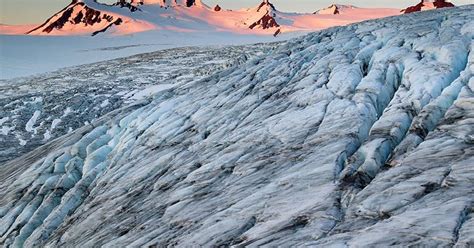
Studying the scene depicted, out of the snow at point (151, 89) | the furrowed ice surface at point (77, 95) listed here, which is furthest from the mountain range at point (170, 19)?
the snow at point (151, 89)

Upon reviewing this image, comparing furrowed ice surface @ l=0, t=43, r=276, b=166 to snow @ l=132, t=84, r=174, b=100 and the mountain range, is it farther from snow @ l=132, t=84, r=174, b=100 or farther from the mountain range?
the mountain range

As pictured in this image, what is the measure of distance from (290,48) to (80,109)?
52.6 feet

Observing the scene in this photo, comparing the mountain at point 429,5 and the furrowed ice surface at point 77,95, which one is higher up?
the mountain at point 429,5

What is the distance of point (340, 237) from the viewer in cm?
732

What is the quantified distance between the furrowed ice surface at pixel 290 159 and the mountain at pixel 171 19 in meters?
88.0

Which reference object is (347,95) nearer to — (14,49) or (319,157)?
(319,157)

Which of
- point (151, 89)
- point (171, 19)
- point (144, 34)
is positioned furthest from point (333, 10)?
point (151, 89)

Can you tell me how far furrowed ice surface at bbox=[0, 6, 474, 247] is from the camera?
7777 millimetres

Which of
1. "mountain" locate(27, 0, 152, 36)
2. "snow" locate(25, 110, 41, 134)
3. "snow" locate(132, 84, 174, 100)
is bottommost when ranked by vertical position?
"snow" locate(25, 110, 41, 134)

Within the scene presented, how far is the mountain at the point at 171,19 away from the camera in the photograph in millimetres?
108125

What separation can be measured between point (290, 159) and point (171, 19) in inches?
4202

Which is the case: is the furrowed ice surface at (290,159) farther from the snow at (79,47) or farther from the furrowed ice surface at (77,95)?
the snow at (79,47)

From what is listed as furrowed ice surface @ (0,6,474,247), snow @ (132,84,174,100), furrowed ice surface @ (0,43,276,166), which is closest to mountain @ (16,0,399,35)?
furrowed ice surface @ (0,43,276,166)

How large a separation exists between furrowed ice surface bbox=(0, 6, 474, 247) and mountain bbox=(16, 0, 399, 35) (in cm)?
8803
